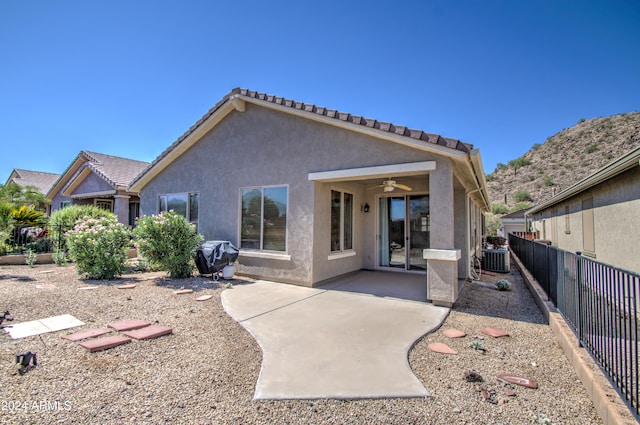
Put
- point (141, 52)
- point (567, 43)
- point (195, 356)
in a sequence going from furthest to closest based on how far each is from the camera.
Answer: point (567, 43)
point (141, 52)
point (195, 356)

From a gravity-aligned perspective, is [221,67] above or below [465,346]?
above

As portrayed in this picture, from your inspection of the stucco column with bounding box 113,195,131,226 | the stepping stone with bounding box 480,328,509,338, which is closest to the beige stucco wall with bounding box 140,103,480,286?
the stepping stone with bounding box 480,328,509,338

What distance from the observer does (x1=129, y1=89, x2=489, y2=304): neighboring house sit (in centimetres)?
666

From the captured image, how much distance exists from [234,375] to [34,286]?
7438mm

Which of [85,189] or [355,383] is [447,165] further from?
[85,189]

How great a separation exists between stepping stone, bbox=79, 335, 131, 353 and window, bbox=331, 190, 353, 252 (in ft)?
19.2

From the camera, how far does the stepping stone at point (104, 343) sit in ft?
13.4

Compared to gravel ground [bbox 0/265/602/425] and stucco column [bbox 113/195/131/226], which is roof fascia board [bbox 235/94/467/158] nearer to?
gravel ground [bbox 0/265/602/425]

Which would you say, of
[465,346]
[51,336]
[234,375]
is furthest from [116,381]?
[465,346]

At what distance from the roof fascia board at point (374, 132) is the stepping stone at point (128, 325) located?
228 inches

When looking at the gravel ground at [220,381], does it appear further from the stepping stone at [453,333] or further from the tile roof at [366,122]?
the tile roof at [366,122]

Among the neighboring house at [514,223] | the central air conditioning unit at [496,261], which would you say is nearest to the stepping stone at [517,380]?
the central air conditioning unit at [496,261]

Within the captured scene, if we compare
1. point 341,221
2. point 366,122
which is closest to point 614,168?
point 366,122

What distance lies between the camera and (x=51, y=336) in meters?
4.54
